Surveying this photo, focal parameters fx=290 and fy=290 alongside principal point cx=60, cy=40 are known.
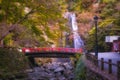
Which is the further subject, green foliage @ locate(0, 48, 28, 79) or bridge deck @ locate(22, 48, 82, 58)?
bridge deck @ locate(22, 48, 82, 58)

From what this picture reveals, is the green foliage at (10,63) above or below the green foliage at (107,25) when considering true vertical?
below

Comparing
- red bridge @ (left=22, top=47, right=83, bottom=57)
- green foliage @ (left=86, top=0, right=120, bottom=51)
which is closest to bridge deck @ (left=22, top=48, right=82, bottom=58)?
red bridge @ (left=22, top=47, right=83, bottom=57)

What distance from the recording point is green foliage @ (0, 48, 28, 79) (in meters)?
24.7

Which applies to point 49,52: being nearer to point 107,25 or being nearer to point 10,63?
point 107,25

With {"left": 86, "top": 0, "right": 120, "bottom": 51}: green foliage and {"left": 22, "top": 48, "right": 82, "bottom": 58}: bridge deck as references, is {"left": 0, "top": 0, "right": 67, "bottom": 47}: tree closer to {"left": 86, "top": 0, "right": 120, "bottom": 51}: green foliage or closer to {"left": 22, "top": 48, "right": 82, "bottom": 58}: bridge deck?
{"left": 86, "top": 0, "right": 120, "bottom": 51}: green foliage

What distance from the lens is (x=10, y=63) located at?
26.9m

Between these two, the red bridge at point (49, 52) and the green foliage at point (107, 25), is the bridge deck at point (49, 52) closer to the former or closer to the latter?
the red bridge at point (49, 52)

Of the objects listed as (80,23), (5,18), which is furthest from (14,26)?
(80,23)

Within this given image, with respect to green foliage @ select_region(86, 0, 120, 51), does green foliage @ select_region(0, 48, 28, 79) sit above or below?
below

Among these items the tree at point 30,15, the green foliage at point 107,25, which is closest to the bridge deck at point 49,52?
the green foliage at point 107,25

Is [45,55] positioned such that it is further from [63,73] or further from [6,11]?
[6,11]

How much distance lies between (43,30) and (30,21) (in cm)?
177

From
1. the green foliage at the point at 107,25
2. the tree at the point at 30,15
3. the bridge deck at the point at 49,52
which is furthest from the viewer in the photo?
the bridge deck at the point at 49,52

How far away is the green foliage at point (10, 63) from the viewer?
80.9 feet
